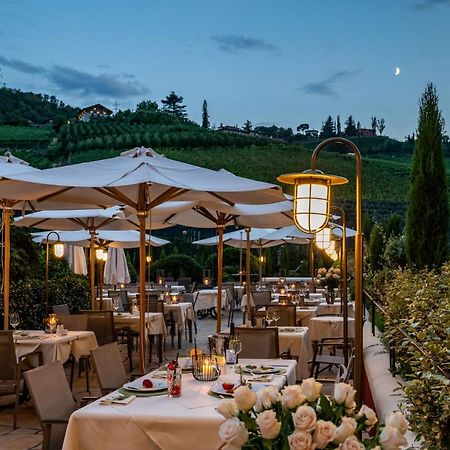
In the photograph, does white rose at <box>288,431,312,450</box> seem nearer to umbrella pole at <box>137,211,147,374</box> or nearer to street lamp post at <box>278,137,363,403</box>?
street lamp post at <box>278,137,363,403</box>

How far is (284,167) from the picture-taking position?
45062 mm

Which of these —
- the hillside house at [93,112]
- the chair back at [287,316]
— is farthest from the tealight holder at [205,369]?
the hillside house at [93,112]

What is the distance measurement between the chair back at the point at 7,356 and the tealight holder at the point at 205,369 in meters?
2.50

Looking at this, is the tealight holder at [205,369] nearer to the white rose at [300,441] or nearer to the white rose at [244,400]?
the white rose at [244,400]

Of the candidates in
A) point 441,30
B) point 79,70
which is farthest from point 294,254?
point 79,70

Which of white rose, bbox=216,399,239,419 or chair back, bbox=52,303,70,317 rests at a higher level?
white rose, bbox=216,399,239,419

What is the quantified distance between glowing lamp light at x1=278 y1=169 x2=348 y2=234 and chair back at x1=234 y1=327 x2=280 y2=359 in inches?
125

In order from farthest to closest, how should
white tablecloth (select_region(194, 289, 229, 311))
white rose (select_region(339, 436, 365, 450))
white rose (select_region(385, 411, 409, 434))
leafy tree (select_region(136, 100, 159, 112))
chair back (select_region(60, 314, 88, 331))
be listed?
leafy tree (select_region(136, 100, 159, 112)), white tablecloth (select_region(194, 289, 229, 311)), chair back (select_region(60, 314, 88, 331)), white rose (select_region(385, 411, 409, 434)), white rose (select_region(339, 436, 365, 450))

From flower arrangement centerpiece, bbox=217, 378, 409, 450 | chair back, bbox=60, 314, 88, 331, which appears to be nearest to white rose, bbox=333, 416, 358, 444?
flower arrangement centerpiece, bbox=217, 378, 409, 450

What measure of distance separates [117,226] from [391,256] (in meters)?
5.34

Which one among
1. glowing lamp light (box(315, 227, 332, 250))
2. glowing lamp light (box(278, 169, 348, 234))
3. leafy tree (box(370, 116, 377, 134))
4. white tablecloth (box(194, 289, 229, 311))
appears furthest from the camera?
leafy tree (box(370, 116, 377, 134))

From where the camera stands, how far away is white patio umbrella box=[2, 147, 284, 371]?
5535 millimetres

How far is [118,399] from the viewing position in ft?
13.8

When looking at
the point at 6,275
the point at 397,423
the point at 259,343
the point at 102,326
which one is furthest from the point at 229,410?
the point at 102,326
